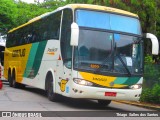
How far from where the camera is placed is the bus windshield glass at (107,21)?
1384cm

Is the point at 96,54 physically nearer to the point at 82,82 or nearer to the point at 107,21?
the point at 82,82

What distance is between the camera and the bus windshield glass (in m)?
13.8

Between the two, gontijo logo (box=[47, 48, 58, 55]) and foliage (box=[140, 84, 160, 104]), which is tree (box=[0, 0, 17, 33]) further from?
foliage (box=[140, 84, 160, 104])

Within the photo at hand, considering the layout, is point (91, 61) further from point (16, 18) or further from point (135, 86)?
point (16, 18)

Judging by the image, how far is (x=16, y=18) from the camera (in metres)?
43.0

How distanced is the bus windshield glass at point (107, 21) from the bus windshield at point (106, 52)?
0.04 m

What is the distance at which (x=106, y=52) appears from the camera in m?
13.6

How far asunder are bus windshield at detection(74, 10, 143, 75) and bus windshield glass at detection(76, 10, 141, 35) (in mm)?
38

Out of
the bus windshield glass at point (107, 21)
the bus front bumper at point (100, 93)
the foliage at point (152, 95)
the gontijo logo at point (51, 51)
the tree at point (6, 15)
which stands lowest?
the foliage at point (152, 95)

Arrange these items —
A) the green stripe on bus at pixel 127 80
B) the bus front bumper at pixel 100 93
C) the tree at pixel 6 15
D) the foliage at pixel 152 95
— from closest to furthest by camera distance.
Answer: the bus front bumper at pixel 100 93, the green stripe on bus at pixel 127 80, the foliage at pixel 152 95, the tree at pixel 6 15

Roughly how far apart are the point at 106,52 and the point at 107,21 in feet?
4.02

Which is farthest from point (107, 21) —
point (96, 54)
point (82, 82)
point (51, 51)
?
point (51, 51)

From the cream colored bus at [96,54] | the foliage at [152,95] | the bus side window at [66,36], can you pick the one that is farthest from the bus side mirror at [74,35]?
the foliage at [152,95]

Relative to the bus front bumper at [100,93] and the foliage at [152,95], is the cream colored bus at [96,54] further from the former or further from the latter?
the foliage at [152,95]
